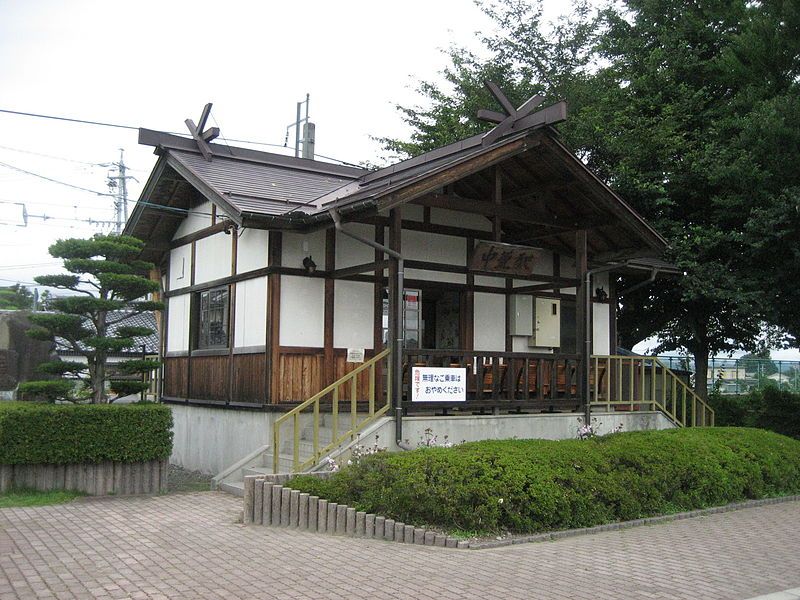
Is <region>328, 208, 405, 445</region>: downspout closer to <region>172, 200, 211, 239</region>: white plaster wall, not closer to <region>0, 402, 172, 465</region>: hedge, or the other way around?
<region>0, 402, 172, 465</region>: hedge

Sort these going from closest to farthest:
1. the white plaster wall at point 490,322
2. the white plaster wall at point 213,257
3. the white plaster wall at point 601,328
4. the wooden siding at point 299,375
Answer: the wooden siding at point 299,375 → the white plaster wall at point 213,257 → the white plaster wall at point 490,322 → the white plaster wall at point 601,328

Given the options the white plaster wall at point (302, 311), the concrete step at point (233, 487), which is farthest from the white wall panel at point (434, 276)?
the concrete step at point (233, 487)

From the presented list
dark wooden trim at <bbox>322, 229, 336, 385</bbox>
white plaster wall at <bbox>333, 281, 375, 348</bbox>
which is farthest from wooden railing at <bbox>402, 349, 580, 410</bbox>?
dark wooden trim at <bbox>322, 229, 336, 385</bbox>

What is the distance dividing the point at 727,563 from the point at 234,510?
6.19 meters

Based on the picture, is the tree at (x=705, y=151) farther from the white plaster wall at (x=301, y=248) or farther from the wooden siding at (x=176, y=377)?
the wooden siding at (x=176, y=377)

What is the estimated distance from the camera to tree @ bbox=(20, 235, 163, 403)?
12.6 meters

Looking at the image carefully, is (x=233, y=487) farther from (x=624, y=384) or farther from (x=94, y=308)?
(x=624, y=384)

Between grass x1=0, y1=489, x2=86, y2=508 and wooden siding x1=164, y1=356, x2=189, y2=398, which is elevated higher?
wooden siding x1=164, y1=356, x2=189, y2=398

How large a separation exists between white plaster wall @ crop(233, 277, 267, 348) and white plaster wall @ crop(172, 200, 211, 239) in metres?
2.27

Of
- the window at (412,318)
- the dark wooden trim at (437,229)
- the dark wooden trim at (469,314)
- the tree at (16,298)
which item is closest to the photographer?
the dark wooden trim at (437,229)

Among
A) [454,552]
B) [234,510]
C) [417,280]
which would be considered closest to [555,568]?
[454,552]

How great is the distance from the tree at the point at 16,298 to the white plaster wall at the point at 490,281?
33692 mm

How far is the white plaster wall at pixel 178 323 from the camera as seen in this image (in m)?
17.0

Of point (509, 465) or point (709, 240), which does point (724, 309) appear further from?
point (509, 465)
